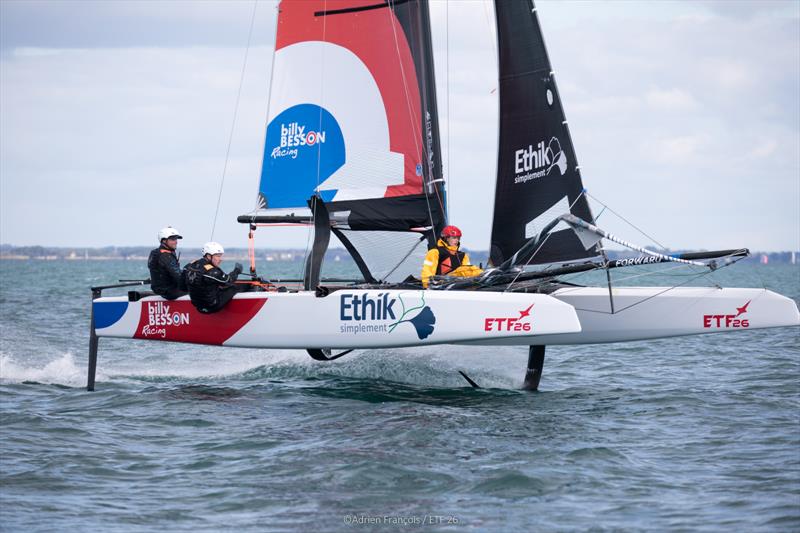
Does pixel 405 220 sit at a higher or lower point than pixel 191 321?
higher

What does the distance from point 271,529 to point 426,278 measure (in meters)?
4.16

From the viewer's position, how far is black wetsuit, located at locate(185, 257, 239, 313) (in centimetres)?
927

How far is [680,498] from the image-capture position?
566 centimetres

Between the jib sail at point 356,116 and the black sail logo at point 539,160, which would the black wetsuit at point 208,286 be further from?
the black sail logo at point 539,160

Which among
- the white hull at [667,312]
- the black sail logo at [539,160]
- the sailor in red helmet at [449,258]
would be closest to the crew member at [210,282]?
the sailor in red helmet at [449,258]

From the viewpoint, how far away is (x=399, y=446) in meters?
6.75

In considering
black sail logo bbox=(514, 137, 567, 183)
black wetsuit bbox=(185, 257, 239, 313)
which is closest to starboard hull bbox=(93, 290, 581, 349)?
black wetsuit bbox=(185, 257, 239, 313)

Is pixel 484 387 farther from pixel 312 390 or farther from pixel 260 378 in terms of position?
pixel 260 378

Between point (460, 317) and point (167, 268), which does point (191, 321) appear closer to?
point (167, 268)

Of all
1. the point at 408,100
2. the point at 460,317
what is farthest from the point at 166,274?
the point at 460,317

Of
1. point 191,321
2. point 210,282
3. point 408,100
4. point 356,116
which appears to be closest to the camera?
point 210,282

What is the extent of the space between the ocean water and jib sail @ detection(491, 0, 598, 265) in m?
1.39

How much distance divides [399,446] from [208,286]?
3.28m

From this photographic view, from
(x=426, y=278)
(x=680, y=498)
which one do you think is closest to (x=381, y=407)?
(x=426, y=278)
